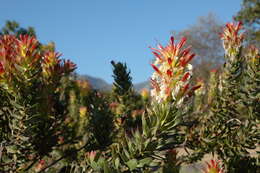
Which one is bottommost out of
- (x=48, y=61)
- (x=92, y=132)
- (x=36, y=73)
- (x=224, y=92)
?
(x=92, y=132)

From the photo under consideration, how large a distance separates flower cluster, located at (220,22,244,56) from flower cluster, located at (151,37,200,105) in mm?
1129

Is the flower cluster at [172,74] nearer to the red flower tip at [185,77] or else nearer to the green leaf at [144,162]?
the red flower tip at [185,77]

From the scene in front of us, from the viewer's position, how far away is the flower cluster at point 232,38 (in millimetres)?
2439

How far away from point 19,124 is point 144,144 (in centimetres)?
87

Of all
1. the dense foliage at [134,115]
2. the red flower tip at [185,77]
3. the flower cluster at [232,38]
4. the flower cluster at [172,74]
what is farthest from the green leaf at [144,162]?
the flower cluster at [232,38]

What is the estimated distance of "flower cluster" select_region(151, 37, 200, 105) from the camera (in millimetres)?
1413

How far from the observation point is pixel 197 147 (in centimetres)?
234

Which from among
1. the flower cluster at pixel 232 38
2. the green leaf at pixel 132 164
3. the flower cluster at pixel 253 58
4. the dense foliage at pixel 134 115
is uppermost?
the flower cluster at pixel 232 38

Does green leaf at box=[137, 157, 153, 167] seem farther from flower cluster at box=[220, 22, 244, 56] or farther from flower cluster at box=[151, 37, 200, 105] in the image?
flower cluster at box=[220, 22, 244, 56]

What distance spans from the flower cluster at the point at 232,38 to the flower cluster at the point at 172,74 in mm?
1129

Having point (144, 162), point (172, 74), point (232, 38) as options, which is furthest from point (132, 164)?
point (232, 38)

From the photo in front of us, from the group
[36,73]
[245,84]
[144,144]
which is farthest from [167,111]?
[245,84]

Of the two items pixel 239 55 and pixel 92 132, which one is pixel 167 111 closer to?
pixel 92 132

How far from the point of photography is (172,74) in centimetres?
144
